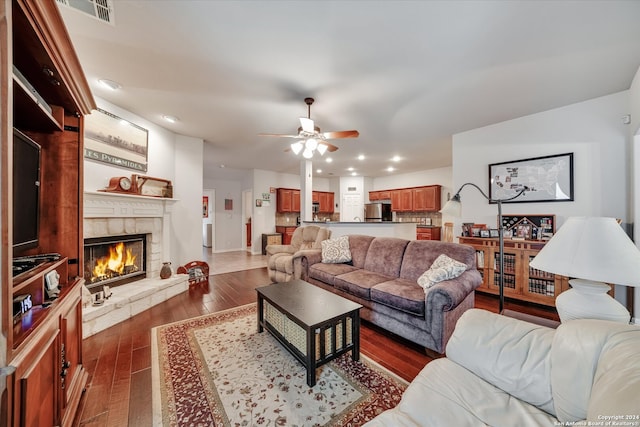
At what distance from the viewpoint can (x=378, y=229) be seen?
4141 millimetres

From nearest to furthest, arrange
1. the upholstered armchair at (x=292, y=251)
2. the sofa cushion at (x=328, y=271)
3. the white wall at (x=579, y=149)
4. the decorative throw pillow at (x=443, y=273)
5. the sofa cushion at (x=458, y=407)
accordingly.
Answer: the sofa cushion at (x=458, y=407)
the decorative throw pillow at (x=443, y=273)
the white wall at (x=579, y=149)
the sofa cushion at (x=328, y=271)
the upholstered armchair at (x=292, y=251)

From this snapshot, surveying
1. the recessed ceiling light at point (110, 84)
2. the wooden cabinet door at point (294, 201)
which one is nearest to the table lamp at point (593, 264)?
the recessed ceiling light at point (110, 84)

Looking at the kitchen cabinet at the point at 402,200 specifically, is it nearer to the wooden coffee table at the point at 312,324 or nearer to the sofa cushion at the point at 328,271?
the sofa cushion at the point at 328,271

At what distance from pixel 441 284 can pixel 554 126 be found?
2.94 m

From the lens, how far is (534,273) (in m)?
3.01

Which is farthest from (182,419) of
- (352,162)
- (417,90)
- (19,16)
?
(352,162)

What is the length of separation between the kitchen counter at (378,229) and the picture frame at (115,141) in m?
3.20

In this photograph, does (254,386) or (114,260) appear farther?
(114,260)

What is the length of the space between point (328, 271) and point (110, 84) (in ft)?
10.5

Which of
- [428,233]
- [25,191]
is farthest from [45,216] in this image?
[428,233]

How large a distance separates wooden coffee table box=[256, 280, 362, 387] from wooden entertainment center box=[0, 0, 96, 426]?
1240mm

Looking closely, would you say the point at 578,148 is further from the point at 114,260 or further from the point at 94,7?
the point at 114,260

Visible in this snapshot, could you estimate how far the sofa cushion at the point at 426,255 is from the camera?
2.36 metres

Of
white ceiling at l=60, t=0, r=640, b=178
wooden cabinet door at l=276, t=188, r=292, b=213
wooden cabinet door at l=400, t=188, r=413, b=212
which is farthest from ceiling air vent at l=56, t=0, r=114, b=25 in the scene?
wooden cabinet door at l=400, t=188, r=413, b=212
